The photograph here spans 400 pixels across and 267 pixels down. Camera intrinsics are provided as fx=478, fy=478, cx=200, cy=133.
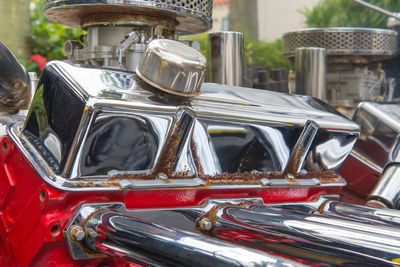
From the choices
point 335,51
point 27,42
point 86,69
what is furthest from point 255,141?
point 27,42

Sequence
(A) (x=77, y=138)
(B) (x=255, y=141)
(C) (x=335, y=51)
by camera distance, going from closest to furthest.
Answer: (A) (x=77, y=138), (B) (x=255, y=141), (C) (x=335, y=51)

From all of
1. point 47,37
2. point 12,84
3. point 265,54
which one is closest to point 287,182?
point 12,84

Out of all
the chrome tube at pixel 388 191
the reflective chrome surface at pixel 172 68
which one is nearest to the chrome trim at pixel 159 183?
the reflective chrome surface at pixel 172 68

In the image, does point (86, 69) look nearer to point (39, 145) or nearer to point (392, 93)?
point (39, 145)

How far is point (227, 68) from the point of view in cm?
103

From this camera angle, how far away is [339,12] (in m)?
4.26

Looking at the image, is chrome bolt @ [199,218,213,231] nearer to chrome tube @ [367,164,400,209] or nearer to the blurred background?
chrome tube @ [367,164,400,209]

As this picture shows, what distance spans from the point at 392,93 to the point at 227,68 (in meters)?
0.98

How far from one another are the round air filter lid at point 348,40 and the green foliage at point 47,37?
242 centimetres

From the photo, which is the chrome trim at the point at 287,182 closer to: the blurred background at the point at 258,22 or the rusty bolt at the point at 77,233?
the rusty bolt at the point at 77,233

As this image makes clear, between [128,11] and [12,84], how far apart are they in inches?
9.4

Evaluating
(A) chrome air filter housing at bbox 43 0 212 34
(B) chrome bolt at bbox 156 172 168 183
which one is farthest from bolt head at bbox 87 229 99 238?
(A) chrome air filter housing at bbox 43 0 212 34

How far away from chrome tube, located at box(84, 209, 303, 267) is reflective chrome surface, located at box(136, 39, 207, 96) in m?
0.20

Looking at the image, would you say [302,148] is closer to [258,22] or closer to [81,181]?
[81,181]
